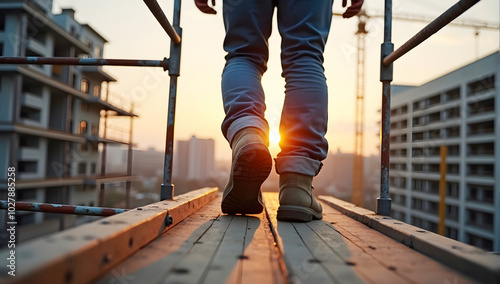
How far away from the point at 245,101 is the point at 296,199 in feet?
0.75

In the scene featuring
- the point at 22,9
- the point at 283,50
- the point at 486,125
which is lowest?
the point at 283,50

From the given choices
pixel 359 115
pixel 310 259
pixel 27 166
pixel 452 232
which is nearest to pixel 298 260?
pixel 310 259

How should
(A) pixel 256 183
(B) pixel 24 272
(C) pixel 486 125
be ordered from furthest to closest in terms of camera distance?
(C) pixel 486 125 → (A) pixel 256 183 → (B) pixel 24 272

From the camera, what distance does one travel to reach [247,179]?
71 centimetres

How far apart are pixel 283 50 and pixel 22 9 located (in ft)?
39.1

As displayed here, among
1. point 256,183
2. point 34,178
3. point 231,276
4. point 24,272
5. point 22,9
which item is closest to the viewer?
point 24,272

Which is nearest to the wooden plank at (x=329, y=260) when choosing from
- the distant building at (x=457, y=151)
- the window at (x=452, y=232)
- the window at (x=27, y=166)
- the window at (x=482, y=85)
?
the window at (x=27, y=166)

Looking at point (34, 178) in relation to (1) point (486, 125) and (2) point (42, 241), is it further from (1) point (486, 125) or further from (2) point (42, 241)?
(1) point (486, 125)

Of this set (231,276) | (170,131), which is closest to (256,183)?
(170,131)

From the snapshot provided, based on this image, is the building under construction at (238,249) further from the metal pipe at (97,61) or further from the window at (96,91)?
the window at (96,91)

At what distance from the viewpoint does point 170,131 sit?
84 cm

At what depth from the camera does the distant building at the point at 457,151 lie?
17.2 meters

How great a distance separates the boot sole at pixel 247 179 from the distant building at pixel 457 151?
19210mm

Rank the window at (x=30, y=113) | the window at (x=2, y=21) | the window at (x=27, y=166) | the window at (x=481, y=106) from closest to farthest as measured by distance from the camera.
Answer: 1. the window at (x=2, y=21)
2. the window at (x=27, y=166)
3. the window at (x=30, y=113)
4. the window at (x=481, y=106)
